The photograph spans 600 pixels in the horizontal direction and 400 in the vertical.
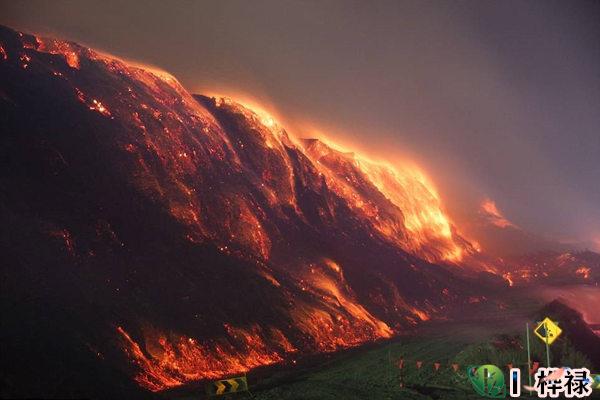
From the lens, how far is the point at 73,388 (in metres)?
29.9

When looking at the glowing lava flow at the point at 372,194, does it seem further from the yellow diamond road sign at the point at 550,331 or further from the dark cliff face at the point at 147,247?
the yellow diamond road sign at the point at 550,331

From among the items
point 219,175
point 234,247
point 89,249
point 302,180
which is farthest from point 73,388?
point 302,180

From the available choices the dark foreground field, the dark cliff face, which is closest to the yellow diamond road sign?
the dark foreground field

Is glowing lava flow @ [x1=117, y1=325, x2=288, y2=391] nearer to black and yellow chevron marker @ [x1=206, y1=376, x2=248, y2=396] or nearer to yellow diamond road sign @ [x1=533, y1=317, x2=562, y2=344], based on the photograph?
black and yellow chevron marker @ [x1=206, y1=376, x2=248, y2=396]

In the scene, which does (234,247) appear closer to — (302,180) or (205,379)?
(205,379)

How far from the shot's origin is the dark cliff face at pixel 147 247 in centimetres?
4053

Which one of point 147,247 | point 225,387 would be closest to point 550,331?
point 225,387

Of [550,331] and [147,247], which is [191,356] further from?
[550,331]

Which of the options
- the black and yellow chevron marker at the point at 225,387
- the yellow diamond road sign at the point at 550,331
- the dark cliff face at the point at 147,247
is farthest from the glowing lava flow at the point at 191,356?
the yellow diamond road sign at the point at 550,331

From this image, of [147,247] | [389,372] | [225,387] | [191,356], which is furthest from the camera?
[147,247]

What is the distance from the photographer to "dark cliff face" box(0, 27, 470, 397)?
40.5 m

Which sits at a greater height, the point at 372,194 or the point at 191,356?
the point at 372,194

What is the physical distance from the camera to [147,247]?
6162 centimetres

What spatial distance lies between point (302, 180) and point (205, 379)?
8462 centimetres
